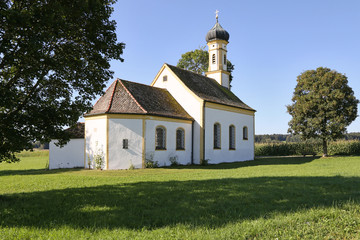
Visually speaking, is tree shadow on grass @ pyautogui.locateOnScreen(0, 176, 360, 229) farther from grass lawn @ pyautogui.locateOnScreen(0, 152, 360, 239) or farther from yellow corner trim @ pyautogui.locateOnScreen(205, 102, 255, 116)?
yellow corner trim @ pyautogui.locateOnScreen(205, 102, 255, 116)

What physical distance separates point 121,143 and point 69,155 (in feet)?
19.5

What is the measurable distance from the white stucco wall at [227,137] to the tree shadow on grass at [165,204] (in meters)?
14.9

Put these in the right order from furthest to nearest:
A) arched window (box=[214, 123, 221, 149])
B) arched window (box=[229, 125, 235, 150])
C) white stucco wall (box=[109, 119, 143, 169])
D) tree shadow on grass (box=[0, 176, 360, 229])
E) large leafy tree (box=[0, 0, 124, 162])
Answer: arched window (box=[229, 125, 235, 150]) → arched window (box=[214, 123, 221, 149]) → white stucco wall (box=[109, 119, 143, 169]) → large leafy tree (box=[0, 0, 124, 162]) → tree shadow on grass (box=[0, 176, 360, 229])

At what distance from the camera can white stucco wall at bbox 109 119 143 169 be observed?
67.8ft

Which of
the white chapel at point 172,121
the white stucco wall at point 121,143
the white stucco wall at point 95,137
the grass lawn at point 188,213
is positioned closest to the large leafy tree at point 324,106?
the white chapel at point 172,121

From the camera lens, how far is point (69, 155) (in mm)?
24094

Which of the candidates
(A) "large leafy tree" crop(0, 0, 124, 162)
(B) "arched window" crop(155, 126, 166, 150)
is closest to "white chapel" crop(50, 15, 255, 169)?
(B) "arched window" crop(155, 126, 166, 150)

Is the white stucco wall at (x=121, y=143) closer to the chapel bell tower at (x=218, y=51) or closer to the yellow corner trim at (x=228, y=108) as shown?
the yellow corner trim at (x=228, y=108)

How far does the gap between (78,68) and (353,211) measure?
8.59m

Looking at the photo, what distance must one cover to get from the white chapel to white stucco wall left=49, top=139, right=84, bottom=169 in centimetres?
200

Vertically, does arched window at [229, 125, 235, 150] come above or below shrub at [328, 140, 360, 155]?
above

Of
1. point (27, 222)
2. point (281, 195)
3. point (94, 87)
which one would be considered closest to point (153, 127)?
point (94, 87)

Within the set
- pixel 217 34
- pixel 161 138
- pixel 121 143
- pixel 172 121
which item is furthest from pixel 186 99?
pixel 217 34

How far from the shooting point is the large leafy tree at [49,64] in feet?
25.3
